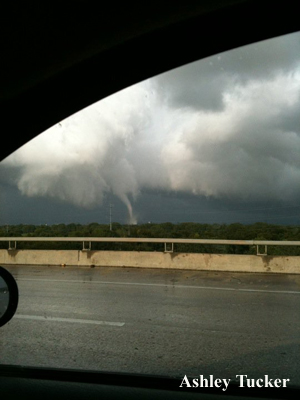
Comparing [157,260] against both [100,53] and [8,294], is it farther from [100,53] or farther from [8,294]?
[100,53]

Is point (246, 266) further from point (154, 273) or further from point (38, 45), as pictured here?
point (38, 45)

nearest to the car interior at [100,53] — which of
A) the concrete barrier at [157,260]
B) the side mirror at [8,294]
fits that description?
the side mirror at [8,294]

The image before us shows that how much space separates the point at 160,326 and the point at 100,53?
463cm

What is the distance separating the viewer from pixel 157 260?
15.8 meters

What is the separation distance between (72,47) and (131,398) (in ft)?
7.43

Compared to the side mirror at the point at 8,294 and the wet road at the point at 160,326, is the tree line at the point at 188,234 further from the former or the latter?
the side mirror at the point at 8,294

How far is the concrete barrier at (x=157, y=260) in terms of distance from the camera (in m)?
14.3

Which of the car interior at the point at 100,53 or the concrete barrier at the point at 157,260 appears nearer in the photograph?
the car interior at the point at 100,53

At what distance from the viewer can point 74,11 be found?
2.70m

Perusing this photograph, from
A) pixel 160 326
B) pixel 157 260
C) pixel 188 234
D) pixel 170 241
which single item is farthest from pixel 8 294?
pixel 157 260

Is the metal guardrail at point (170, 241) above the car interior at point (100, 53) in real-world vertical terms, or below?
below

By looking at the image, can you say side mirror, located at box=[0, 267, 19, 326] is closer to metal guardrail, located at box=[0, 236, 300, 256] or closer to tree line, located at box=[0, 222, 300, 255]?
tree line, located at box=[0, 222, 300, 255]

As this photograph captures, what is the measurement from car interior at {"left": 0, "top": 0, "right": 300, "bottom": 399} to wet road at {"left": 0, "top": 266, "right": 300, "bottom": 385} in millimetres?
1375

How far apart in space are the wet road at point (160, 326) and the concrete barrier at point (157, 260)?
64.8 inches
